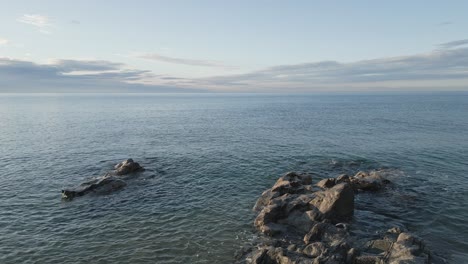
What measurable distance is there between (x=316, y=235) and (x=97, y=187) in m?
31.5

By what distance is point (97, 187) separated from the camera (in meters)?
45.0

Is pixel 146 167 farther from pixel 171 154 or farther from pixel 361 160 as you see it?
pixel 361 160

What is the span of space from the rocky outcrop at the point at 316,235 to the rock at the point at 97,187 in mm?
21711

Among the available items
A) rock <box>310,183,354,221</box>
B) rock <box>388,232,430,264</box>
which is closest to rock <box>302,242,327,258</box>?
rock <box>388,232,430,264</box>

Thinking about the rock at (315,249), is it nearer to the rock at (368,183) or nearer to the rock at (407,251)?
the rock at (407,251)

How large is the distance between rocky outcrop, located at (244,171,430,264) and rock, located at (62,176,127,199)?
855 inches

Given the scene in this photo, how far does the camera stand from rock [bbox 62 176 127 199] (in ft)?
141

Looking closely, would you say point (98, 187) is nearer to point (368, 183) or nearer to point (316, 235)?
point (316, 235)

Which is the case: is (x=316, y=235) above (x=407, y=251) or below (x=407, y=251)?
below

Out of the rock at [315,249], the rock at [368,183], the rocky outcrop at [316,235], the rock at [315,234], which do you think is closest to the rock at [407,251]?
the rocky outcrop at [316,235]

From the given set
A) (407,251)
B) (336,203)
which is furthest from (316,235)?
(407,251)

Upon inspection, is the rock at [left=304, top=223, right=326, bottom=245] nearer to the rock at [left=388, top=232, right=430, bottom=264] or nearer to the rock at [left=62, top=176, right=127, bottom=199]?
the rock at [left=388, top=232, right=430, bottom=264]

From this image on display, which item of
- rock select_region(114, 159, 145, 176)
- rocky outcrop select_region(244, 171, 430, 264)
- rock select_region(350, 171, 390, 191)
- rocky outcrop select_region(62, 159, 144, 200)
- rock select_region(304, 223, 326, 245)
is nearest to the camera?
rocky outcrop select_region(244, 171, 430, 264)

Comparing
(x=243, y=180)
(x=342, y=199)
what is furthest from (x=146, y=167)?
(x=342, y=199)
